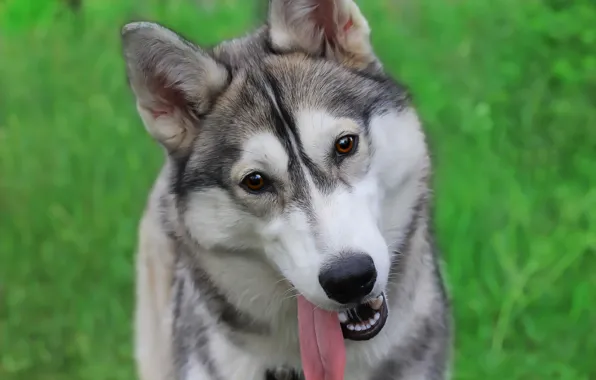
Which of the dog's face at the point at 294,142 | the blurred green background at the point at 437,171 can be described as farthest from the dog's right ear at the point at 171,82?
the blurred green background at the point at 437,171

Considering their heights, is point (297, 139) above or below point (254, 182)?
above

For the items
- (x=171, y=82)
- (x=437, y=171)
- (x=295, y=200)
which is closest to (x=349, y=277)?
(x=295, y=200)

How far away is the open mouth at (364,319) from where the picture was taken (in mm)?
2357

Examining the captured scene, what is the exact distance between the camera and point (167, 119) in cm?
244

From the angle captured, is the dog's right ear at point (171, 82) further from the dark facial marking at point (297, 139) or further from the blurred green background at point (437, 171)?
the blurred green background at point (437, 171)

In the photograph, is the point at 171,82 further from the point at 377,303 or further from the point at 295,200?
the point at 377,303

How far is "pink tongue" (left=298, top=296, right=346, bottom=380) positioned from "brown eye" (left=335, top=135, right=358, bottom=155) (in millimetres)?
472

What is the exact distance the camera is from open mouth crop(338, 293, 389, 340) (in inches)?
92.8

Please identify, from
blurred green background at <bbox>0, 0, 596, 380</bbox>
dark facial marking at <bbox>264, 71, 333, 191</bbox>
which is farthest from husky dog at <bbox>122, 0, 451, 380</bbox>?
blurred green background at <bbox>0, 0, 596, 380</bbox>

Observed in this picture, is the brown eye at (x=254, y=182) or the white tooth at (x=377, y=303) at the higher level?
the brown eye at (x=254, y=182)

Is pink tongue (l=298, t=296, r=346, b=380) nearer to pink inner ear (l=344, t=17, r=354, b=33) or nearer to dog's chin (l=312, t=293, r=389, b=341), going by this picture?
dog's chin (l=312, t=293, r=389, b=341)

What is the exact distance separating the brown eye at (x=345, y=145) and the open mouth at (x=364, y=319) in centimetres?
45

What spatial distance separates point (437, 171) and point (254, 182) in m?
0.86

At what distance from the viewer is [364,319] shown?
7.85ft
